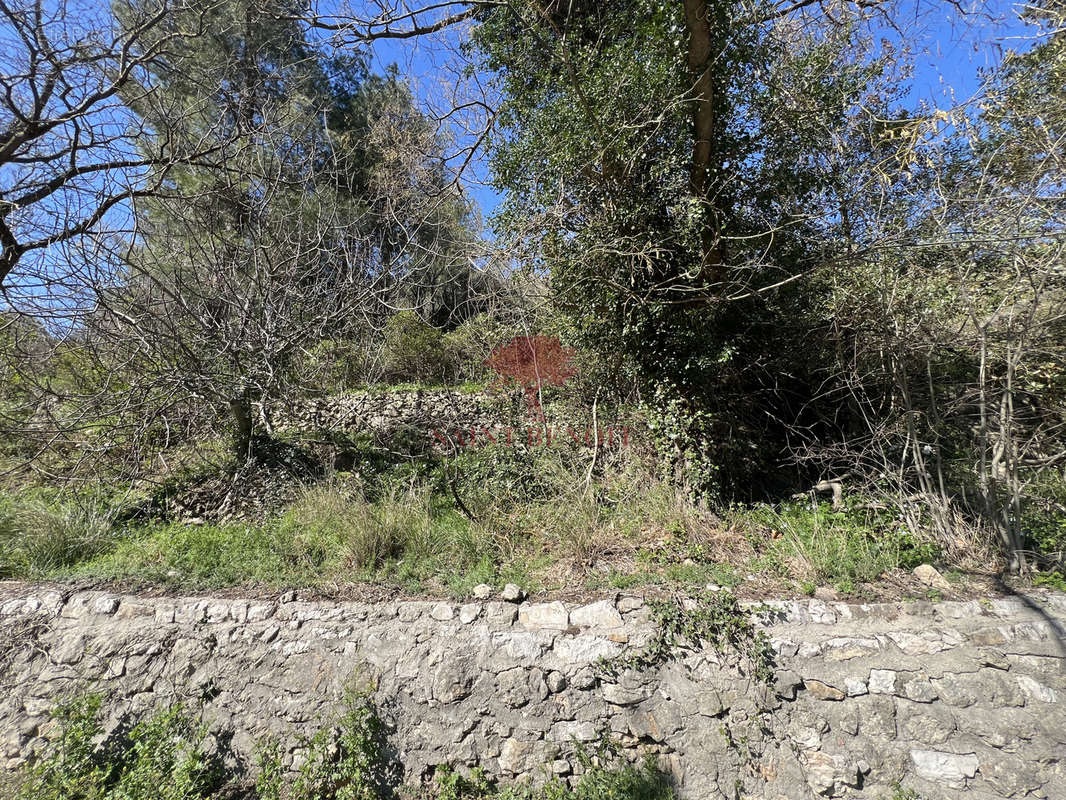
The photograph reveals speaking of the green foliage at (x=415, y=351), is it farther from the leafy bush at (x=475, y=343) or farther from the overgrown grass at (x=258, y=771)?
the overgrown grass at (x=258, y=771)

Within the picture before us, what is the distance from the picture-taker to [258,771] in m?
2.96

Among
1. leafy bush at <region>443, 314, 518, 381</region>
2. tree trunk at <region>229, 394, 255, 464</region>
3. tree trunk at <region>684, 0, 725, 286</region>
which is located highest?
tree trunk at <region>684, 0, 725, 286</region>

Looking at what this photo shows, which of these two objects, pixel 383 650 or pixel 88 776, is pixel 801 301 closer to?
pixel 383 650

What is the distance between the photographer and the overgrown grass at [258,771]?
2688 millimetres

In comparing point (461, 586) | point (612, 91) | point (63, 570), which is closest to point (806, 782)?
point (461, 586)

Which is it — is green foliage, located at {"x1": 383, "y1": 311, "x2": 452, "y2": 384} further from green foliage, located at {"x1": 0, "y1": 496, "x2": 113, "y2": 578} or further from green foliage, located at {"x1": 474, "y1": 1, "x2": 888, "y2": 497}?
green foliage, located at {"x1": 0, "y1": 496, "x2": 113, "y2": 578}

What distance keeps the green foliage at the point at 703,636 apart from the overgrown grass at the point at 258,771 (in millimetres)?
541

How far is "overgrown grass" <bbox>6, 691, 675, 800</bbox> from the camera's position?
2.69 meters

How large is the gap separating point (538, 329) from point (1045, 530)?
4.84 m

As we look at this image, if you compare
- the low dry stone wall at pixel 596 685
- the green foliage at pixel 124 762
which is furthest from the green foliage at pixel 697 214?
the green foliage at pixel 124 762

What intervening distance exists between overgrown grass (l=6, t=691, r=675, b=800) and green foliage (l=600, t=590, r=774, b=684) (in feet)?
1.77

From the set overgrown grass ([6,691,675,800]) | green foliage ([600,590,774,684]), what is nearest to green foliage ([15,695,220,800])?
overgrown grass ([6,691,675,800])

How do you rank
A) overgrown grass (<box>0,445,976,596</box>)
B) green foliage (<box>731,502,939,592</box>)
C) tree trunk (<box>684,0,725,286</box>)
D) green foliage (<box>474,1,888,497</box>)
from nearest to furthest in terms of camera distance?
green foliage (<box>731,502,939,592</box>), overgrown grass (<box>0,445,976,596</box>), tree trunk (<box>684,0,725,286</box>), green foliage (<box>474,1,888,497</box>)

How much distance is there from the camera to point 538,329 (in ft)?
19.4
